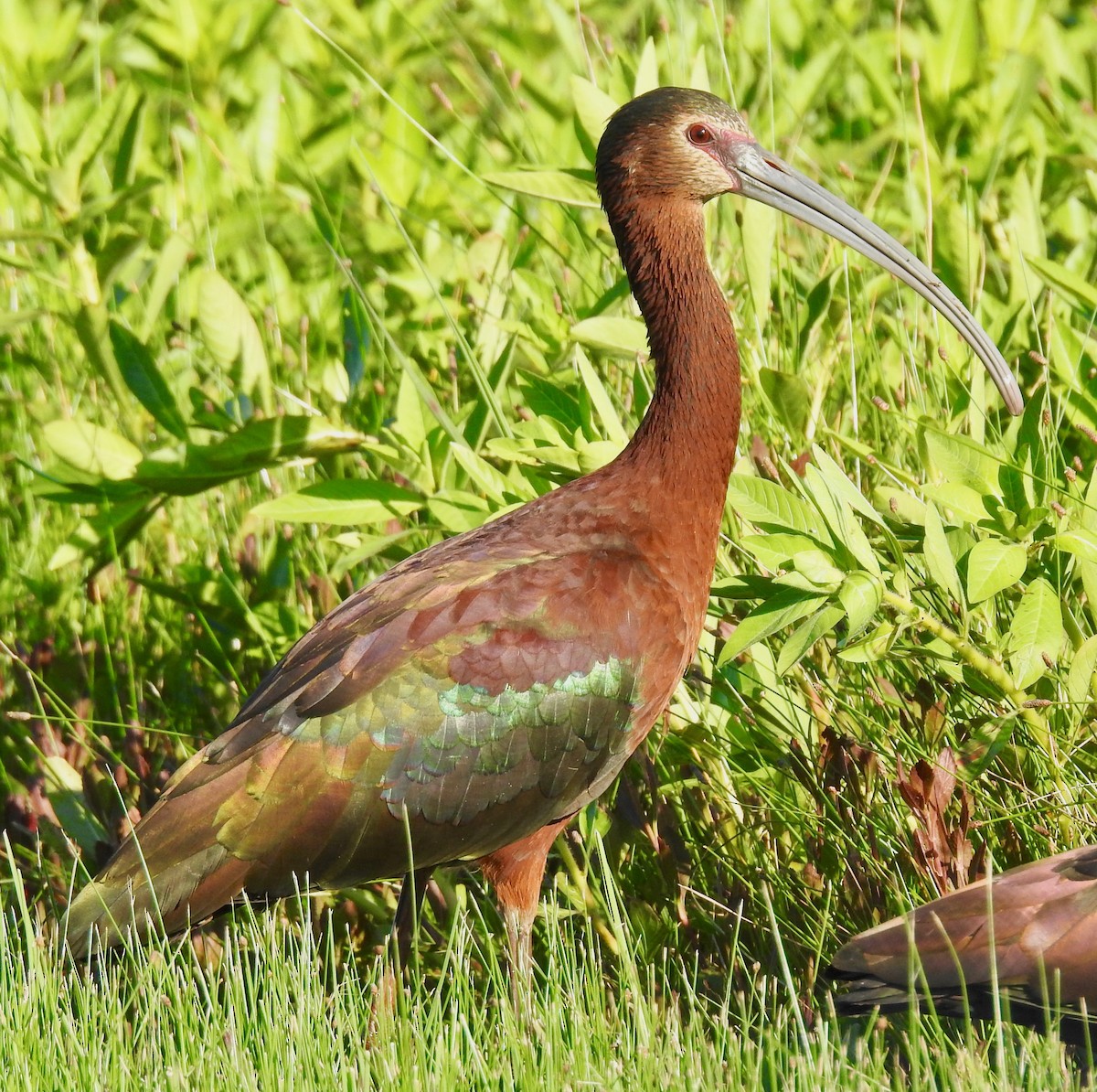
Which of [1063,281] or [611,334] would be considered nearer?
[1063,281]

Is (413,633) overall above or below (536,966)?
above

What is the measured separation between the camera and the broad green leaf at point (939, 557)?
10.3 feet

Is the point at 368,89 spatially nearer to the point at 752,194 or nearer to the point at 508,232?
the point at 508,232

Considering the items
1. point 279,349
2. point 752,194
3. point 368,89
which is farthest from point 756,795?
point 368,89

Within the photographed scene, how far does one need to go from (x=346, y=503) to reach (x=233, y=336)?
27.6 inches

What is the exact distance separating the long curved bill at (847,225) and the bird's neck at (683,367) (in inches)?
6.5

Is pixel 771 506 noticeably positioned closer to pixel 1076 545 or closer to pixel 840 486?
pixel 840 486

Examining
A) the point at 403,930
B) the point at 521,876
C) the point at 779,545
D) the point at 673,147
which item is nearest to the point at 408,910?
the point at 403,930

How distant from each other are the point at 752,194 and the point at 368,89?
3.03m

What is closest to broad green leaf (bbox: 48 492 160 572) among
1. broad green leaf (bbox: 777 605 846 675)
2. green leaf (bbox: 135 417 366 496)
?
green leaf (bbox: 135 417 366 496)

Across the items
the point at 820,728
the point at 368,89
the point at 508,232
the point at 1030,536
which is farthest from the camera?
the point at 368,89

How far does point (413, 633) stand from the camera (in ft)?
11.7

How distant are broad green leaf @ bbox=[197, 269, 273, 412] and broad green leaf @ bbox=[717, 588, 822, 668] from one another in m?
1.78

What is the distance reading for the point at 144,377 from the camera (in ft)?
14.0
